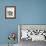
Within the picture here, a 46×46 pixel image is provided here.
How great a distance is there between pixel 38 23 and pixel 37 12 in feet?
1.16

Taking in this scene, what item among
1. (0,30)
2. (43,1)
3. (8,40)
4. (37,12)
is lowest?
(8,40)

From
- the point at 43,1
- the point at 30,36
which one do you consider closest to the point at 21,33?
the point at 30,36

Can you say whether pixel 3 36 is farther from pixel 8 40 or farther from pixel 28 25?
pixel 28 25

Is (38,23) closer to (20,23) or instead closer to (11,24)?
(20,23)

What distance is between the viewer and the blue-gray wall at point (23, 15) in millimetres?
4266

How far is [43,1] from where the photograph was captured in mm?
4273

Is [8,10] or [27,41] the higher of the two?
[8,10]

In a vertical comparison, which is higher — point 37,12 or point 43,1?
point 43,1

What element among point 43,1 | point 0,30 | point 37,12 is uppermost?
point 43,1

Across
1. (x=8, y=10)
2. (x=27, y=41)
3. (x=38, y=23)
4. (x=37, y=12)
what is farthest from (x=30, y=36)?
(x=8, y=10)

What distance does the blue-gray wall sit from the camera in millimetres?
4266

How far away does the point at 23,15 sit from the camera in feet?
14.0

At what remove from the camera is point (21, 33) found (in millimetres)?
4137

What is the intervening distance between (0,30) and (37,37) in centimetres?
120
